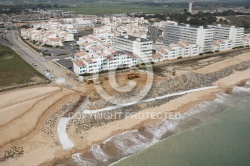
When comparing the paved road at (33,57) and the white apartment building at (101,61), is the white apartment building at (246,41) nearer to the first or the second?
the white apartment building at (101,61)

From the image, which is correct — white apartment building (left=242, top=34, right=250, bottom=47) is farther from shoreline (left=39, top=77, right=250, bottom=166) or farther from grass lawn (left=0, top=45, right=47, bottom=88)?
grass lawn (left=0, top=45, right=47, bottom=88)

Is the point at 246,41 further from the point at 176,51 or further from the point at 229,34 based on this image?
the point at 176,51

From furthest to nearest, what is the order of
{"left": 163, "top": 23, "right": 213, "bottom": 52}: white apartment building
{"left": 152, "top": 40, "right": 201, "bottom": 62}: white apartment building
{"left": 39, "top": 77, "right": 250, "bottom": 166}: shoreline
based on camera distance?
{"left": 163, "top": 23, "right": 213, "bottom": 52}: white apartment building → {"left": 152, "top": 40, "right": 201, "bottom": 62}: white apartment building → {"left": 39, "top": 77, "right": 250, "bottom": 166}: shoreline

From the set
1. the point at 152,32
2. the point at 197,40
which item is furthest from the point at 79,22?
the point at 197,40

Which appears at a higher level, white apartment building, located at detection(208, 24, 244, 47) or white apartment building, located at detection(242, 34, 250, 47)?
white apartment building, located at detection(208, 24, 244, 47)

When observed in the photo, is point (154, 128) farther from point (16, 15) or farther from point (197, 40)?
point (16, 15)

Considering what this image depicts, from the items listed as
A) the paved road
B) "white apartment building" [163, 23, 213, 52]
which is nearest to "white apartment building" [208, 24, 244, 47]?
"white apartment building" [163, 23, 213, 52]

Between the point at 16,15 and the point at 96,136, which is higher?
the point at 16,15

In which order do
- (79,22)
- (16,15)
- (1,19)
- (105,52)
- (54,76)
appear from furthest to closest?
(16,15) < (1,19) < (79,22) < (105,52) < (54,76)
